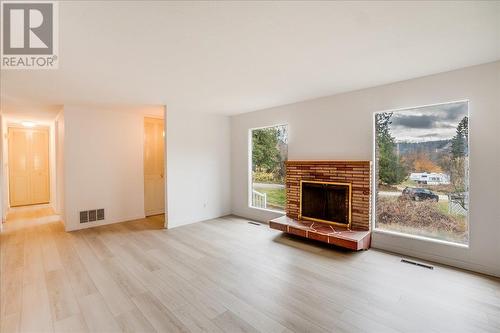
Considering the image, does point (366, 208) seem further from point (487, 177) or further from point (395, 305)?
point (395, 305)

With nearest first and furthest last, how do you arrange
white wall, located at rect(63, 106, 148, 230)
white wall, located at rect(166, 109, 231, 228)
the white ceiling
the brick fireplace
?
the white ceiling < the brick fireplace < white wall, located at rect(63, 106, 148, 230) < white wall, located at rect(166, 109, 231, 228)

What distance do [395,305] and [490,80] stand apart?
9.64 ft

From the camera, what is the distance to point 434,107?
329 centimetres

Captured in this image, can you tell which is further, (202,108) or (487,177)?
(202,108)

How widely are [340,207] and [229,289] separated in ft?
8.02

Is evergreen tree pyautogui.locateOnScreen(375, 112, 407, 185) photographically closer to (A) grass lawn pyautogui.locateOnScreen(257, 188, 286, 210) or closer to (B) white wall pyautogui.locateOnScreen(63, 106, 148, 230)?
(A) grass lawn pyautogui.locateOnScreen(257, 188, 286, 210)

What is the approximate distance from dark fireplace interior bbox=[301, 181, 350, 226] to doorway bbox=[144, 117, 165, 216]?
12.9 feet

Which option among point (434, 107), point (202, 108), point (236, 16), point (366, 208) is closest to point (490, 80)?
point (434, 107)

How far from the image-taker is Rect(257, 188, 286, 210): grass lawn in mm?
5164

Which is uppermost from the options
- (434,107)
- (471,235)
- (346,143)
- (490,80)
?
(490,80)

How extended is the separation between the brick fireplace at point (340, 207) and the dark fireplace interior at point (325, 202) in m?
0.02

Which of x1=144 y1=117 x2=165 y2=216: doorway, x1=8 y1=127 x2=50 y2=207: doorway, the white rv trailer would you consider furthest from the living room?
x1=8 y1=127 x2=50 y2=207: doorway

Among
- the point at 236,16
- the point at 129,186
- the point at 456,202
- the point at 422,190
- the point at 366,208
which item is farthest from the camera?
the point at 129,186

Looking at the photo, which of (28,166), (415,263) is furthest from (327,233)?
(28,166)
